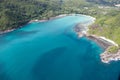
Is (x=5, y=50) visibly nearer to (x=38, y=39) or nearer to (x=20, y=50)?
(x=20, y=50)

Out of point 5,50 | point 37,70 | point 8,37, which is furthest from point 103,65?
point 8,37

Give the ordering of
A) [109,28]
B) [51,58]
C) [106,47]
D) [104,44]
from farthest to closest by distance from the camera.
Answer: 1. [109,28]
2. [104,44]
3. [106,47]
4. [51,58]

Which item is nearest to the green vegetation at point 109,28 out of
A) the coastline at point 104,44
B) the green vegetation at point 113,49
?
the coastline at point 104,44

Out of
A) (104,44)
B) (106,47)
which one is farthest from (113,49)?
(104,44)

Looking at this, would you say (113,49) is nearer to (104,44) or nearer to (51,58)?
(104,44)

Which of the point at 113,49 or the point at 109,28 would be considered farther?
the point at 109,28

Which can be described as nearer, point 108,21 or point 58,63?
point 58,63

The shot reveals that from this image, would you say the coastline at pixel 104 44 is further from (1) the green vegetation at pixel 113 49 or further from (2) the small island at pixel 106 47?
(1) the green vegetation at pixel 113 49

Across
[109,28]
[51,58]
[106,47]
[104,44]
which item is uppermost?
[109,28]
